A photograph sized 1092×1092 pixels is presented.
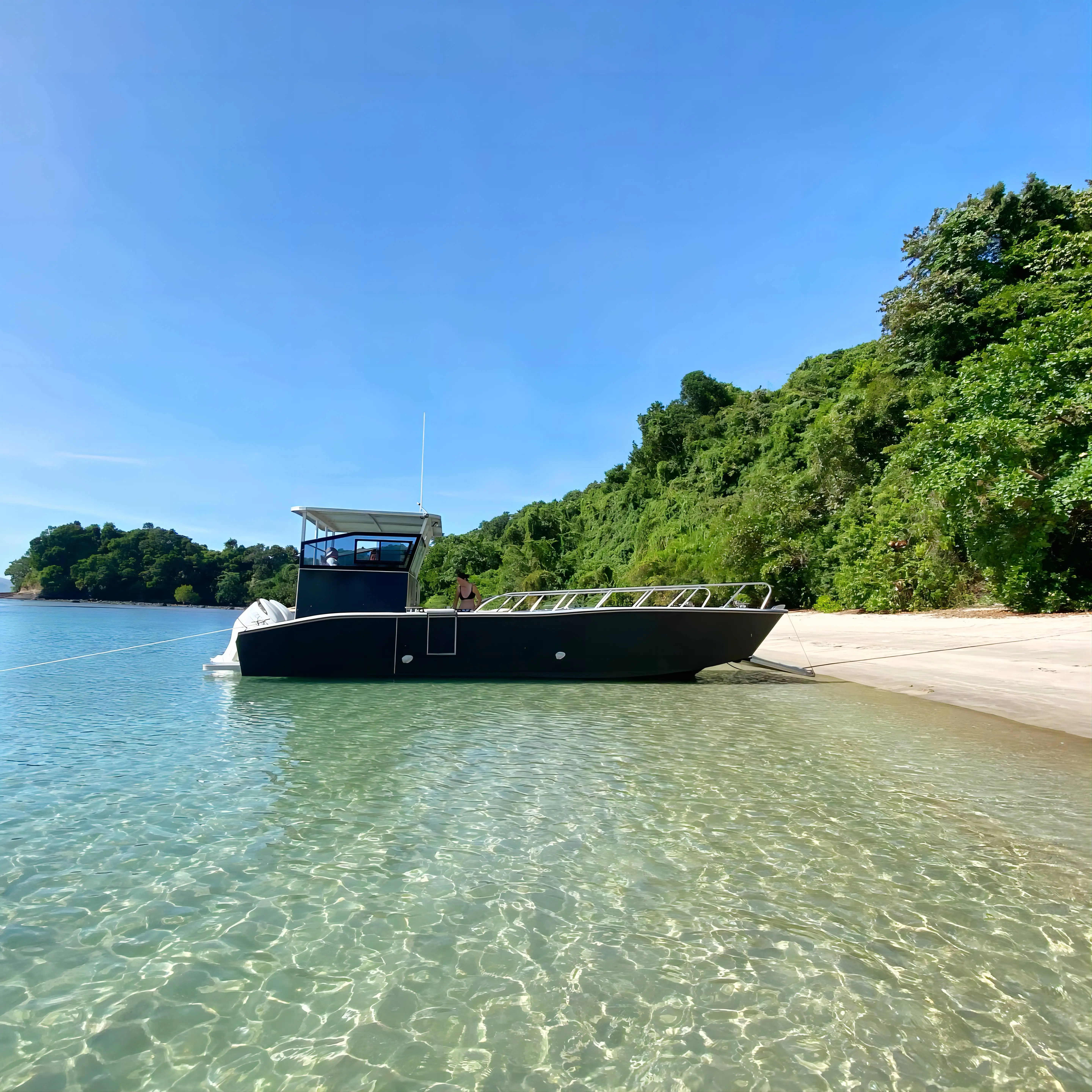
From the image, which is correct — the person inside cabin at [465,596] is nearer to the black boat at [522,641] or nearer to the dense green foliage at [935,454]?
the black boat at [522,641]

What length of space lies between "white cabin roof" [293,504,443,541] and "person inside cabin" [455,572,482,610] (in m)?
1.20

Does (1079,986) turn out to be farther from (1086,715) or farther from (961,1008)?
(1086,715)

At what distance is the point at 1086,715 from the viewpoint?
26.2 ft

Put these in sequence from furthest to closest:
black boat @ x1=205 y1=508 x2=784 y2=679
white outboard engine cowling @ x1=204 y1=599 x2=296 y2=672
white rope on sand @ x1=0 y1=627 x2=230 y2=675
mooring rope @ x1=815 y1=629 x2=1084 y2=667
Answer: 1. white outboard engine cowling @ x1=204 y1=599 x2=296 y2=672
2. white rope on sand @ x1=0 y1=627 x2=230 y2=675
3. mooring rope @ x1=815 y1=629 x2=1084 y2=667
4. black boat @ x1=205 y1=508 x2=784 y2=679

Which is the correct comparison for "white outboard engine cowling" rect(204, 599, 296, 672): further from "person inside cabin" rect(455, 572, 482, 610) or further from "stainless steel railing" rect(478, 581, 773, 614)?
"stainless steel railing" rect(478, 581, 773, 614)

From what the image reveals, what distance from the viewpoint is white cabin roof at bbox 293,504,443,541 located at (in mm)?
12781

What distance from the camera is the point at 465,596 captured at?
12.8m

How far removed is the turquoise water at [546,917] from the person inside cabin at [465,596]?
217 inches

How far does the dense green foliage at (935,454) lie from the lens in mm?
15469

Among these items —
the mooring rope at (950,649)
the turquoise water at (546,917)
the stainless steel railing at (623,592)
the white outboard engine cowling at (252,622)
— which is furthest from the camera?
the white outboard engine cowling at (252,622)

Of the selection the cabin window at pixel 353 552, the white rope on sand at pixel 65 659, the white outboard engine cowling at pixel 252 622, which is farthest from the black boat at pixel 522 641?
the white rope on sand at pixel 65 659

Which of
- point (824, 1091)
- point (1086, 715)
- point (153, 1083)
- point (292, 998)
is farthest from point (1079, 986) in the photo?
point (1086, 715)

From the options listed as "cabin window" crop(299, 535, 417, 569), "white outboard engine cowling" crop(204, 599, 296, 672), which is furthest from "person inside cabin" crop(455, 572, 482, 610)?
"white outboard engine cowling" crop(204, 599, 296, 672)

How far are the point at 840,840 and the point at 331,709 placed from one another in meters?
7.02
